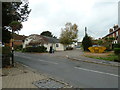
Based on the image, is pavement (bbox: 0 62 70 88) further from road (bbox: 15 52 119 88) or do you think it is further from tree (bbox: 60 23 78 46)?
tree (bbox: 60 23 78 46)

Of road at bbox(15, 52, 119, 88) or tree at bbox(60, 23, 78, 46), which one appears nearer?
road at bbox(15, 52, 119, 88)

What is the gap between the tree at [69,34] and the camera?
4056 centimetres

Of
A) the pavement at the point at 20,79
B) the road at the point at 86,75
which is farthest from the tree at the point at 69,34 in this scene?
the pavement at the point at 20,79

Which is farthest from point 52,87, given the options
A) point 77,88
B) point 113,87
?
point 113,87

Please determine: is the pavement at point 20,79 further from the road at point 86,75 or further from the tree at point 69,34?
the tree at point 69,34

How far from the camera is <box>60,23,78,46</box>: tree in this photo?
40.6 metres

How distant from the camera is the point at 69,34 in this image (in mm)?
42562

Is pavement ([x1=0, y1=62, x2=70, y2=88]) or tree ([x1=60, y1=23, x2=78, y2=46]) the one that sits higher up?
tree ([x1=60, y1=23, x2=78, y2=46])

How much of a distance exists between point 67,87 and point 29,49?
2843 cm

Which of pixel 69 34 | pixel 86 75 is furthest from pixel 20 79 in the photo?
pixel 69 34

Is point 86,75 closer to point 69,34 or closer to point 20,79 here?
point 20,79

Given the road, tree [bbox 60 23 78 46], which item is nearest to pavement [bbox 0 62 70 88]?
the road

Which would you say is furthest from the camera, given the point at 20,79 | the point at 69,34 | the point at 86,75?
the point at 69,34

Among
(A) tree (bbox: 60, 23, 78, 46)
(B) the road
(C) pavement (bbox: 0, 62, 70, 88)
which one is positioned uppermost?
(A) tree (bbox: 60, 23, 78, 46)
